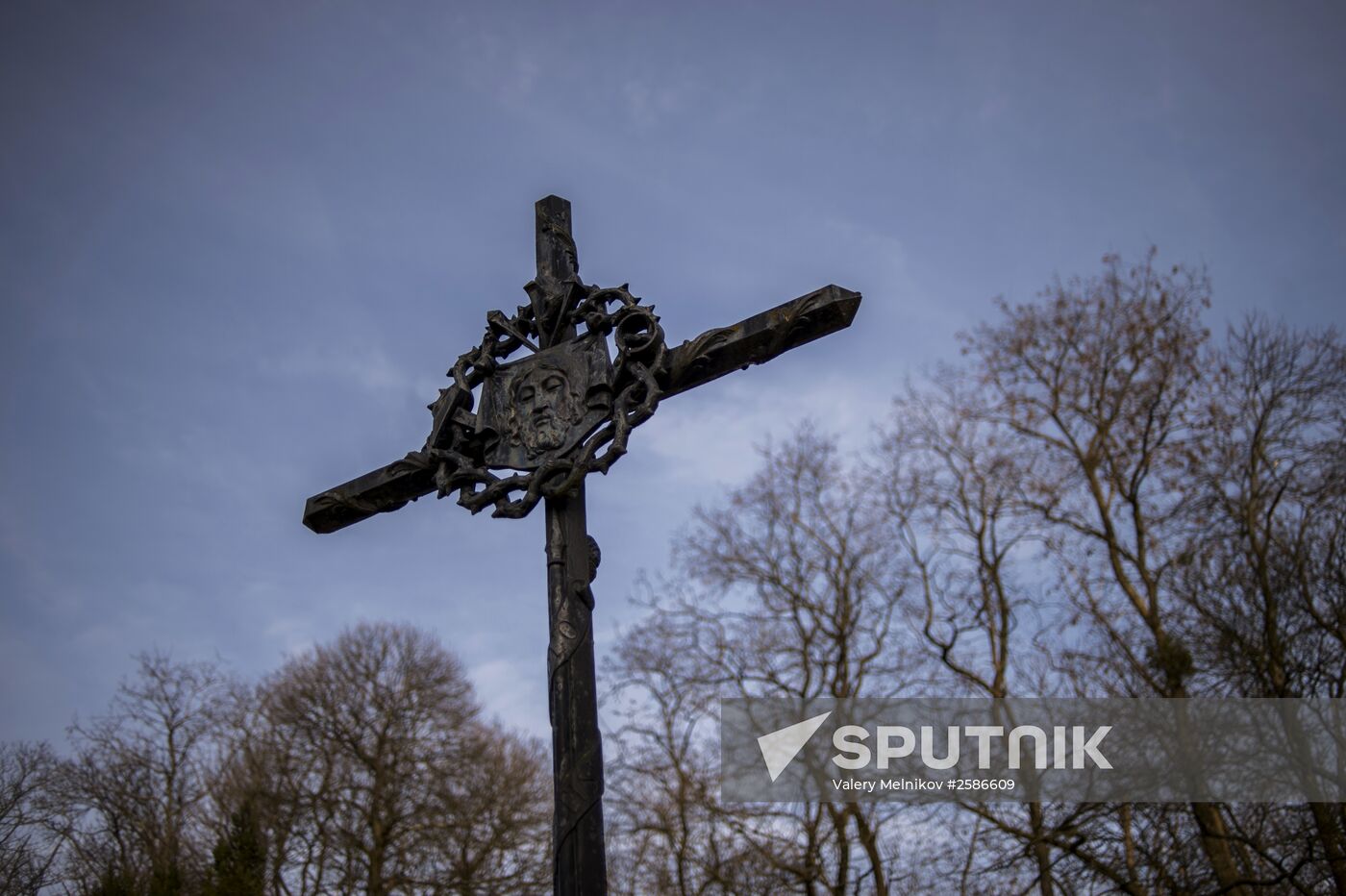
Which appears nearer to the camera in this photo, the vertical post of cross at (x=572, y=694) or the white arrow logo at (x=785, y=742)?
the vertical post of cross at (x=572, y=694)

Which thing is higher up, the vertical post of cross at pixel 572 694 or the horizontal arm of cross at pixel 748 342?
the horizontal arm of cross at pixel 748 342

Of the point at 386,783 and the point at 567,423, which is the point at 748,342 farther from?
the point at 386,783

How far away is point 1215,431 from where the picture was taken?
1525 cm

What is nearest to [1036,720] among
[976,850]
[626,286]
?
[976,850]

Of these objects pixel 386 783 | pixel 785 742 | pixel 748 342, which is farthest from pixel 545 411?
pixel 386 783

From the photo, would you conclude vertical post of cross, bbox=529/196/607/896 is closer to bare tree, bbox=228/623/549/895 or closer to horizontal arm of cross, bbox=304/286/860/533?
horizontal arm of cross, bbox=304/286/860/533

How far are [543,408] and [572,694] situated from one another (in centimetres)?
120

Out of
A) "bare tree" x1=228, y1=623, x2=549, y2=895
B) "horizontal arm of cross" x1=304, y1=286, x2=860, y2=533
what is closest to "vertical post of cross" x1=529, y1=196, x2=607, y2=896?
"horizontal arm of cross" x1=304, y1=286, x2=860, y2=533

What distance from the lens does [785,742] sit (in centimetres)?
1603

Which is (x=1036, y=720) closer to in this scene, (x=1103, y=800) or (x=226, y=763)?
(x=1103, y=800)

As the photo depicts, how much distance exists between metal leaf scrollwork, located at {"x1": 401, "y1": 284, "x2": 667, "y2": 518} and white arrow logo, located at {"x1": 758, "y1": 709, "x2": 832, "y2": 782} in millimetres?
11261

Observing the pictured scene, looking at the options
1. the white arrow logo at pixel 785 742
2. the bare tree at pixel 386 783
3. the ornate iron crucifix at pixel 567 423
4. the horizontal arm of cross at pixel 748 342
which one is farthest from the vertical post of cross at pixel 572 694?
the bare tree at pixel 386 783

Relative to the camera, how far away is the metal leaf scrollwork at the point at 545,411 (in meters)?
4.86

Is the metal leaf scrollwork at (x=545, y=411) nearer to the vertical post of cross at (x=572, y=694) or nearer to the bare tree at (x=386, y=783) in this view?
the vertical post of cross at (x=572, y=694)
